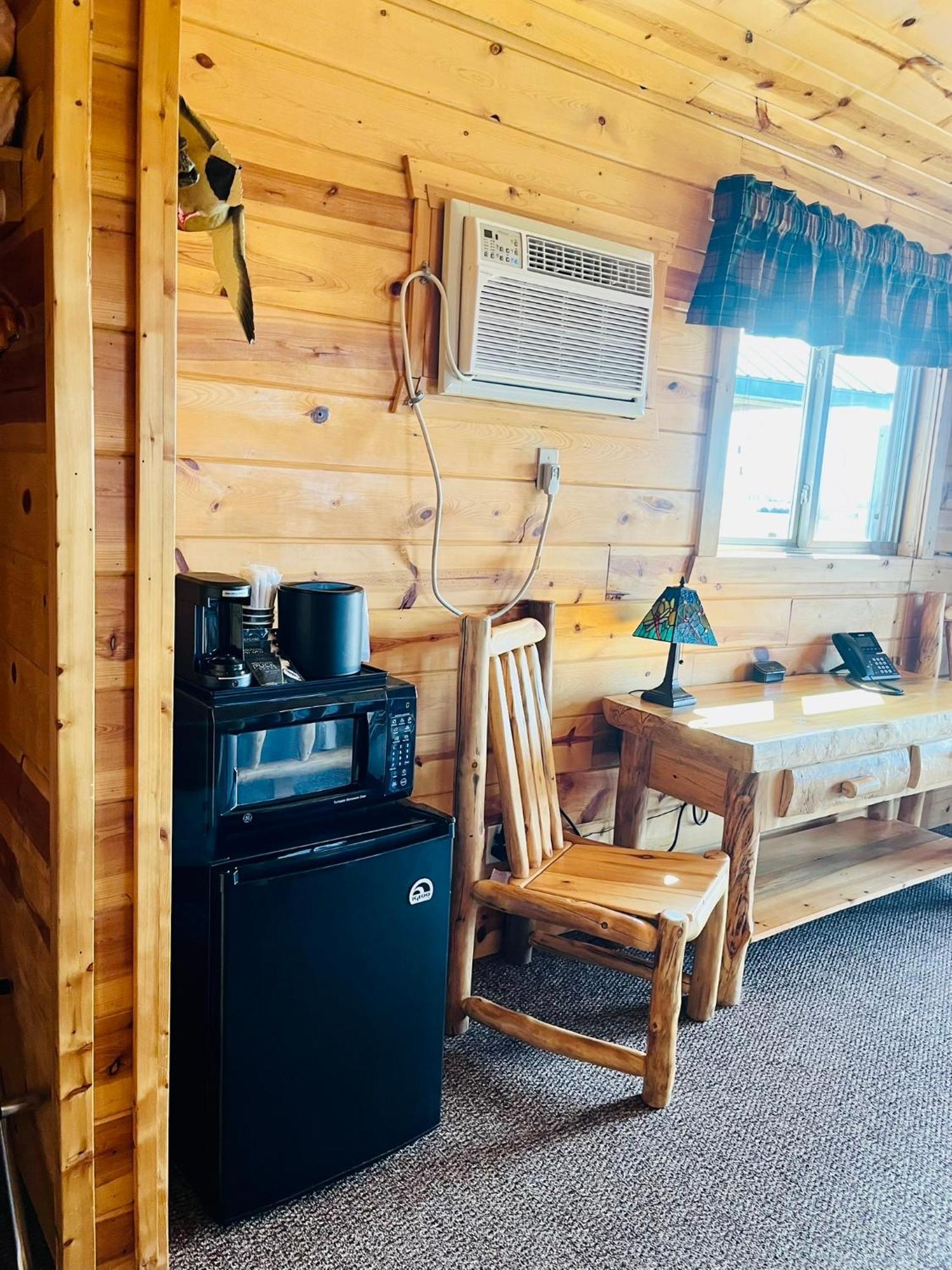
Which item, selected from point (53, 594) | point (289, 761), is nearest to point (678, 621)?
point (289, 761)

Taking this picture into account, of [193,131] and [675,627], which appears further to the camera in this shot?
[675,627]

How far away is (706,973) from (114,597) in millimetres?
1751

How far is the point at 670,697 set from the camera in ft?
8.49

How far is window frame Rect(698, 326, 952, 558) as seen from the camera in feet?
9.18

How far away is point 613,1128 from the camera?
1.95 meters

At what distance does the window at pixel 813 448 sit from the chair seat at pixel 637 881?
107 centimetres

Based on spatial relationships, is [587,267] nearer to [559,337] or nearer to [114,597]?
[559,337]

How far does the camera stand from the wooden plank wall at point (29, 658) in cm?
128

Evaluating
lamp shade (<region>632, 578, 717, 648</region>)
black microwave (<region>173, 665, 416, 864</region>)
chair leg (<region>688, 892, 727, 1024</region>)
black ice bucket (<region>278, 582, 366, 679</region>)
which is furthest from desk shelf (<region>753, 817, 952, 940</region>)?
black ice bucket (<region>278, 582, 366, 679</region>)

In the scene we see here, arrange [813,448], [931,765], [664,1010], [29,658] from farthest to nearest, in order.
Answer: [813,448] → [931,765] → [664,1010] → [29,658]

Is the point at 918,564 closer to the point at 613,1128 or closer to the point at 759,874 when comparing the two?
the point at 759,874

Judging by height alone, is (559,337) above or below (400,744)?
above

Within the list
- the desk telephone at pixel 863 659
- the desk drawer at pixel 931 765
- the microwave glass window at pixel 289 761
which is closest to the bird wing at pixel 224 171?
the microwave glass window at pixel 289 761

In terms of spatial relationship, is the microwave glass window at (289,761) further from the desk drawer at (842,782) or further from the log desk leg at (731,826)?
the desk drawer at (842,782)
